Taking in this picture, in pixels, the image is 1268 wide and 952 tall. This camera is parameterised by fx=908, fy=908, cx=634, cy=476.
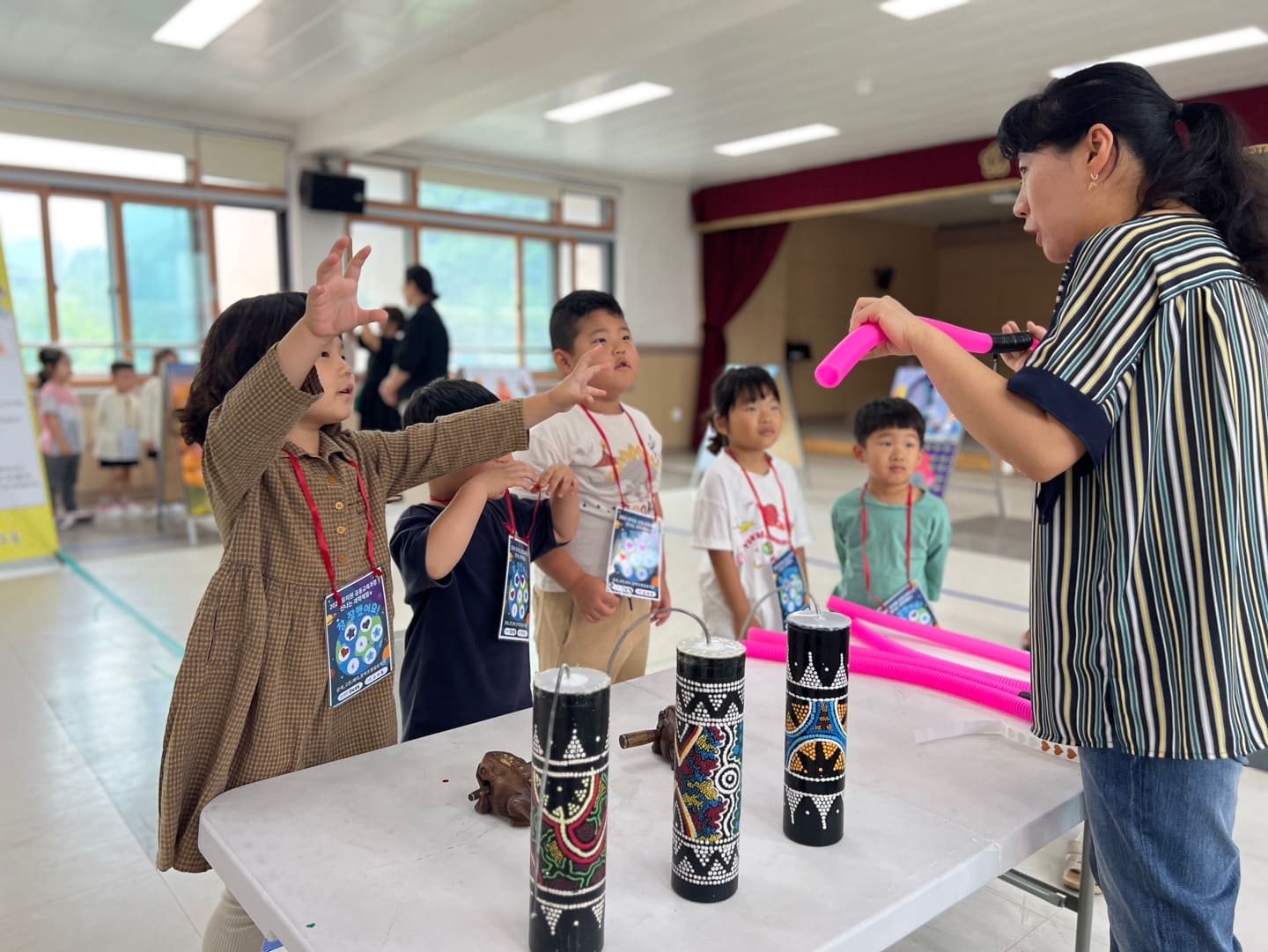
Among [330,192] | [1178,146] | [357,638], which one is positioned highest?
[330,192]

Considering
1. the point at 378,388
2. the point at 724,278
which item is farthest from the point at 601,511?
the point at 724,278

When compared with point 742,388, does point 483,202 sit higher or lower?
higher

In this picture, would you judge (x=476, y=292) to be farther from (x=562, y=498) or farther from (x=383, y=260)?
(x=562, y=498)

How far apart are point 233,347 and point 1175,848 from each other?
1.26 m

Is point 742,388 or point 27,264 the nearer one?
point 742,388

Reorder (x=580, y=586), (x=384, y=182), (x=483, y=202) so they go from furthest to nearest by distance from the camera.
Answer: (x=483, y=202), (x=384, y=182), (x=580, y=586)

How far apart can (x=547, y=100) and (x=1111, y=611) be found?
6.58 m

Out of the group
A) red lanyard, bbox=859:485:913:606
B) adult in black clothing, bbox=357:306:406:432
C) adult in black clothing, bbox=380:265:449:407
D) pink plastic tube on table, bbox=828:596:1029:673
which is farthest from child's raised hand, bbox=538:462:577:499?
adult in black clothing, bbox=357:306:406:432

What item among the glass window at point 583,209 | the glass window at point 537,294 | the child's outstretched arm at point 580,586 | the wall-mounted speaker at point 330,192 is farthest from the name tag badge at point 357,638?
the glass window at point 583,209

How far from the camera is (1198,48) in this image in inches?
217

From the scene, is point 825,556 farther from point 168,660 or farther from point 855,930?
point 855,930

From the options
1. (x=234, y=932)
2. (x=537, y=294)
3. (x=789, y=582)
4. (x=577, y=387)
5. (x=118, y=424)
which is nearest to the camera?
(x=234, y=932)

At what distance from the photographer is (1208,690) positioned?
83cm

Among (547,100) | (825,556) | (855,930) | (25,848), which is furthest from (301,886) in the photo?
(547,100)
